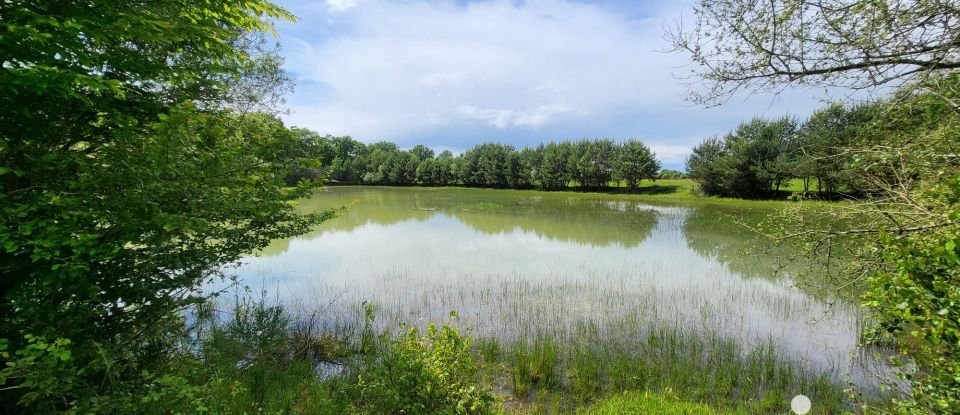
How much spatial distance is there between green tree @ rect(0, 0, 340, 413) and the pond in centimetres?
183

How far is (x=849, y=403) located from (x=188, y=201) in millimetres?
9047

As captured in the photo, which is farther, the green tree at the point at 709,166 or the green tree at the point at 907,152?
the green tree at the point at 709,166

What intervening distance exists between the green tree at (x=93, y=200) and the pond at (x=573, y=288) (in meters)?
1.83

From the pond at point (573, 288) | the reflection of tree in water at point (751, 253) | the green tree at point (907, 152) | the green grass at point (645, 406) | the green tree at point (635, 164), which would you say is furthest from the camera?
the green tree at point (635, 164)

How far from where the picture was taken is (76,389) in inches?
119

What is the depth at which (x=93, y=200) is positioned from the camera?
3.20 meters

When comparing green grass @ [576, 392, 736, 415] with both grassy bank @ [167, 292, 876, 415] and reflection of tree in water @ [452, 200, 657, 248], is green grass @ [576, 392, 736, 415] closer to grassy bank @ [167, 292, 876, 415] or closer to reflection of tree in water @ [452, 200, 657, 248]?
grassy bank @ [167, 292, 876, 415]

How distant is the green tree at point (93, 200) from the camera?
9.40ft

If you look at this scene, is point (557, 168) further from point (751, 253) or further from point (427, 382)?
point (427, 382)

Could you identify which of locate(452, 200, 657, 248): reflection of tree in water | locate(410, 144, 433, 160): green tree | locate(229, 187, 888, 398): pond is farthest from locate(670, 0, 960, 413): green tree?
locate(410, 144, 433, 160): green tree

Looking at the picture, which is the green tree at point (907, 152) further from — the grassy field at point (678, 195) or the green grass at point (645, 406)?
the grassy field at point (678, 195)

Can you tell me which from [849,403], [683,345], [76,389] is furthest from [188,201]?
[849,403]

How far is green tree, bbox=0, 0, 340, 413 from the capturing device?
113 inches

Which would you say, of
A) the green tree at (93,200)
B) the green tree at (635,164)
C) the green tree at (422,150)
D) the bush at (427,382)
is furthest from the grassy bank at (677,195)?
the green tree at (422,150)
